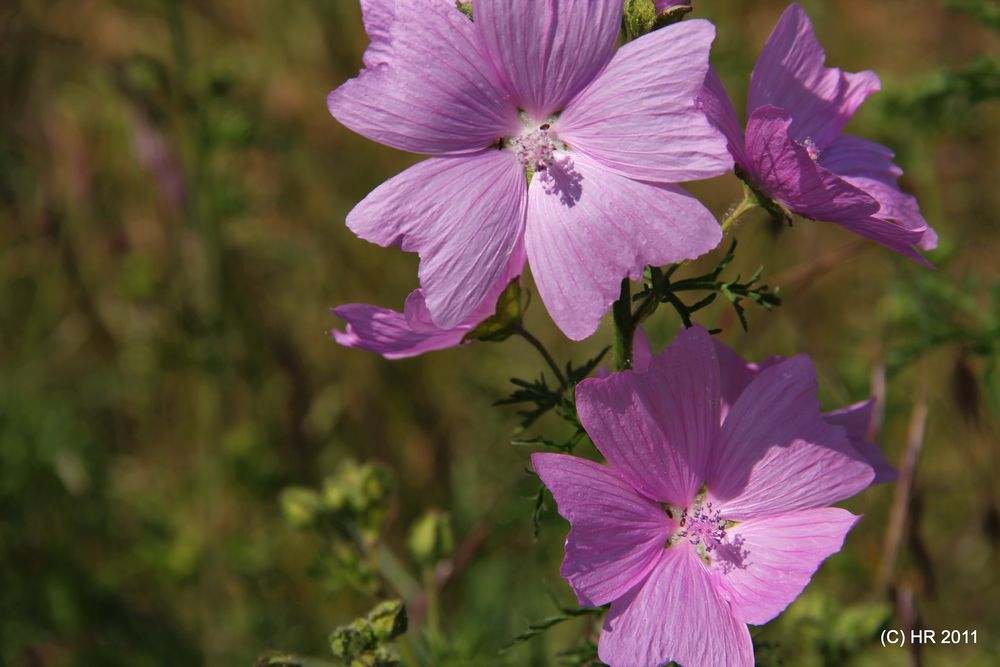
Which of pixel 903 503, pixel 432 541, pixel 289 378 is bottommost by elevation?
pixel 903 503

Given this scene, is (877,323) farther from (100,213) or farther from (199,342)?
(100,213)

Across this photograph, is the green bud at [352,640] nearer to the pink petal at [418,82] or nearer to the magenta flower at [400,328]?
the magenta flower at [400,328]

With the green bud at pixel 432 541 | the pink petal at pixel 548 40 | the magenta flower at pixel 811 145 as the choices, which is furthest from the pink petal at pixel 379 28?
the green bud at pixel 432 541

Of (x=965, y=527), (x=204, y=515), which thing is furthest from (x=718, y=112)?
(x=965, y=527)

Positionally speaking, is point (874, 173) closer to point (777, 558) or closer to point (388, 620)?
point (777, 558)

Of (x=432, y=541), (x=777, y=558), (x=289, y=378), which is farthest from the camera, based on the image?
(x=289, y=378)

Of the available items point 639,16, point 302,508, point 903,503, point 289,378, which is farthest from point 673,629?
point 289,378
